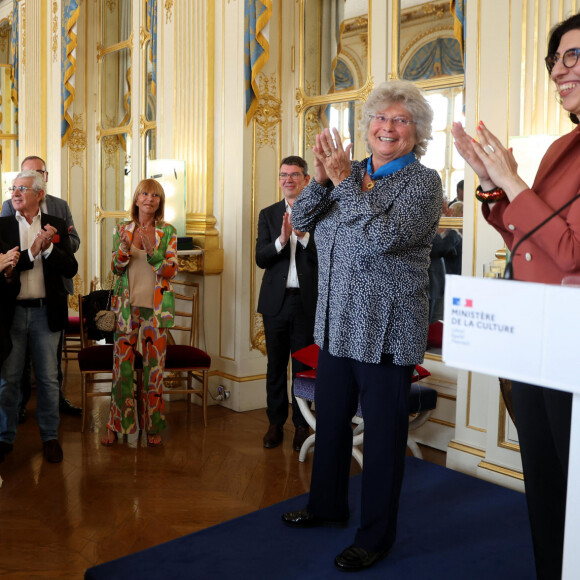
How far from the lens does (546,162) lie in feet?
5.62

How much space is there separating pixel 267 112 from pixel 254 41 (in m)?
0.49

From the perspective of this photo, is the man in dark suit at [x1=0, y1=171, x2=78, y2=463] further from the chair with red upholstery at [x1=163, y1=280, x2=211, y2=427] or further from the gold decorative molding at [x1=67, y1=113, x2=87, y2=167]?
the gold decorative molding at [x1=67, y1=113, x2=87, y2=167]

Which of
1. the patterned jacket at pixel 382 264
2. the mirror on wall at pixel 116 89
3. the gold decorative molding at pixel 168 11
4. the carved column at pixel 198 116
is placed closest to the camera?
the patterned jacket at pixel 382 264

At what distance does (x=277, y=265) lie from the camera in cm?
405

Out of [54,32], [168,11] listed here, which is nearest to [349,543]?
[168,11]

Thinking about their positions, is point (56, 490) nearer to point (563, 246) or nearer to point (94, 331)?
point (94, 331)

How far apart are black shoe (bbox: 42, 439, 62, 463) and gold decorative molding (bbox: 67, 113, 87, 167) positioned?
4.42 m

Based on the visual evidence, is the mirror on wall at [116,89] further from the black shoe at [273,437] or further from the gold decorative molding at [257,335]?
the black shoe at [273,437]

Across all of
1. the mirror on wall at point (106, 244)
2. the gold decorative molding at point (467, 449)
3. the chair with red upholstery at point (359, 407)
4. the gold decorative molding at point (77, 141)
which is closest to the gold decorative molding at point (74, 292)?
the mirror on wall at point (106, 244)

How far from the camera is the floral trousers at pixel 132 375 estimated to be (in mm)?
4125

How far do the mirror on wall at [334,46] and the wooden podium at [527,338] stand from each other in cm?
359

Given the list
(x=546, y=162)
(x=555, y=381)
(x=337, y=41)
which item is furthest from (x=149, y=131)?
(x=555, y=381)

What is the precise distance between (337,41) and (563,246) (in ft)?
11.8

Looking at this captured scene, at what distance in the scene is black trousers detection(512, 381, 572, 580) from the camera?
5.44 feet
